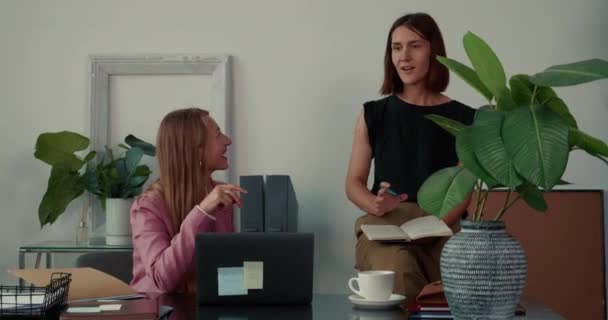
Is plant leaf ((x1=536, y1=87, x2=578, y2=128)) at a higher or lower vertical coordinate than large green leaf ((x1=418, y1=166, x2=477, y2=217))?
higher

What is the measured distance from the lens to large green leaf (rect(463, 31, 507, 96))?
5.26ft

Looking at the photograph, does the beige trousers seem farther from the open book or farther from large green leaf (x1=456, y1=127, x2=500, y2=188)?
large green leaf (x1=456, y1=127, x2=500, y2=188)

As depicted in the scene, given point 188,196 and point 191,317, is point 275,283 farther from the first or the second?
point 188,196

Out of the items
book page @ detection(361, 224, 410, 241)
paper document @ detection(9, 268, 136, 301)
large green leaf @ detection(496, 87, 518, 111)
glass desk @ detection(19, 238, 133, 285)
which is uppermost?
large green leaf @ detection(496, 87, 518, 111)

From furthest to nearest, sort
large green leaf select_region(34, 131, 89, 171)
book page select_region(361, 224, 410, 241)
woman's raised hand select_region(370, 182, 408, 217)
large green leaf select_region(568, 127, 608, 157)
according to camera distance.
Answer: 1. large green leaf select_region(34, 131, 89, 171)
2. woman's raised hand select_region(370, 182, 408, 217)
3. book page select_region(361, 224, 410, 241)
4. large green leaf select_region(568, 127, 608, 157)

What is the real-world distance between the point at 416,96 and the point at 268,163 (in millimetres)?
816

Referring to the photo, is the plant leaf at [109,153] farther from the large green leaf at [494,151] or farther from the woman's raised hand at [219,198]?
the large green leaf at [494,151]

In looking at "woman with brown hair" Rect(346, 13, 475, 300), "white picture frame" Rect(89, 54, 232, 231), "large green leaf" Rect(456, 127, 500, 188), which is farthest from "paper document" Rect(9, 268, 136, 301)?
"white picture frame" Rect(89, 54, 232, 231)

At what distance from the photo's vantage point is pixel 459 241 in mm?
1629

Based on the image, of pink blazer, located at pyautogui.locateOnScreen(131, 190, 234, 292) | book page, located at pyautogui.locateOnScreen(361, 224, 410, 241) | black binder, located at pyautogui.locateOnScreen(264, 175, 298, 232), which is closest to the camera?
pink blazer, located at pyautogui.locateOnScreen(131, 190, 234, 292)

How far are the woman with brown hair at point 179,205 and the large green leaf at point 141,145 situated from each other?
644 millimetres

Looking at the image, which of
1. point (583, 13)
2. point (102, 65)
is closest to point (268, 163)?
point (102, 65)

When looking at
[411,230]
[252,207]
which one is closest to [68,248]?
[252,207]

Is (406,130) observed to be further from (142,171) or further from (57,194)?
(57,194)
